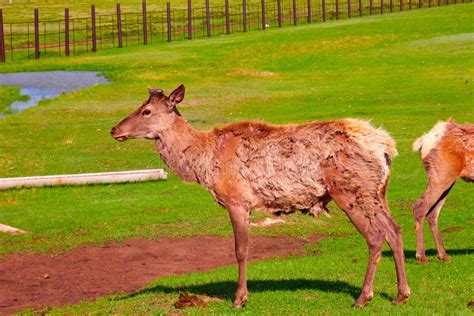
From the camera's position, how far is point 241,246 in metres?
12.6

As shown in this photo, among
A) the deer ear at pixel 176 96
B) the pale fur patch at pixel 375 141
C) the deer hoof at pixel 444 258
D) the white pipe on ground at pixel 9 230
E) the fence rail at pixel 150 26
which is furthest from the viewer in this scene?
the fence rail at pixel 150 26

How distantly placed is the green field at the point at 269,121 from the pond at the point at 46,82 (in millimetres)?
1062

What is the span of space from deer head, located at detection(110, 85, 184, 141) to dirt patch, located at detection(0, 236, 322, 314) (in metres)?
2.88

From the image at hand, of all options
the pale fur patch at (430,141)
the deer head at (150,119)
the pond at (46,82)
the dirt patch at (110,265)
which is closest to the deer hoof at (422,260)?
the pale fur patch at (430,141)

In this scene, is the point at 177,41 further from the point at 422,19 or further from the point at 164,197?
the point at 164,197

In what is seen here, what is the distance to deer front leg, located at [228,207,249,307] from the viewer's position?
41.3ft

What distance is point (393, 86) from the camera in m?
40.5

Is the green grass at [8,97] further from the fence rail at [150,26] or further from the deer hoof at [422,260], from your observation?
the deer hoof at [422,260]

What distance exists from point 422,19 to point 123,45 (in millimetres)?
19647

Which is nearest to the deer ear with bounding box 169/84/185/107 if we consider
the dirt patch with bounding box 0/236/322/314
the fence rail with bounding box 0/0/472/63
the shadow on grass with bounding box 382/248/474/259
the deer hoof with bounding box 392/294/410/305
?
the dirt patch with bounding box 0/236/322/314

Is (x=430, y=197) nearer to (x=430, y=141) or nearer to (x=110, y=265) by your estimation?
(x=430, y=141)

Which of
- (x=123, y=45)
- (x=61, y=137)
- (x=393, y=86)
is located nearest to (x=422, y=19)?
(x=123, y=45)

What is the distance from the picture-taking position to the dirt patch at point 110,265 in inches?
600

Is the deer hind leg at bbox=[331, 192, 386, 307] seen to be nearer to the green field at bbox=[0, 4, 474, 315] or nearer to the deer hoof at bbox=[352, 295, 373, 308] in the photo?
the deer hoof at bbox=[352, 295, 373, 308]
